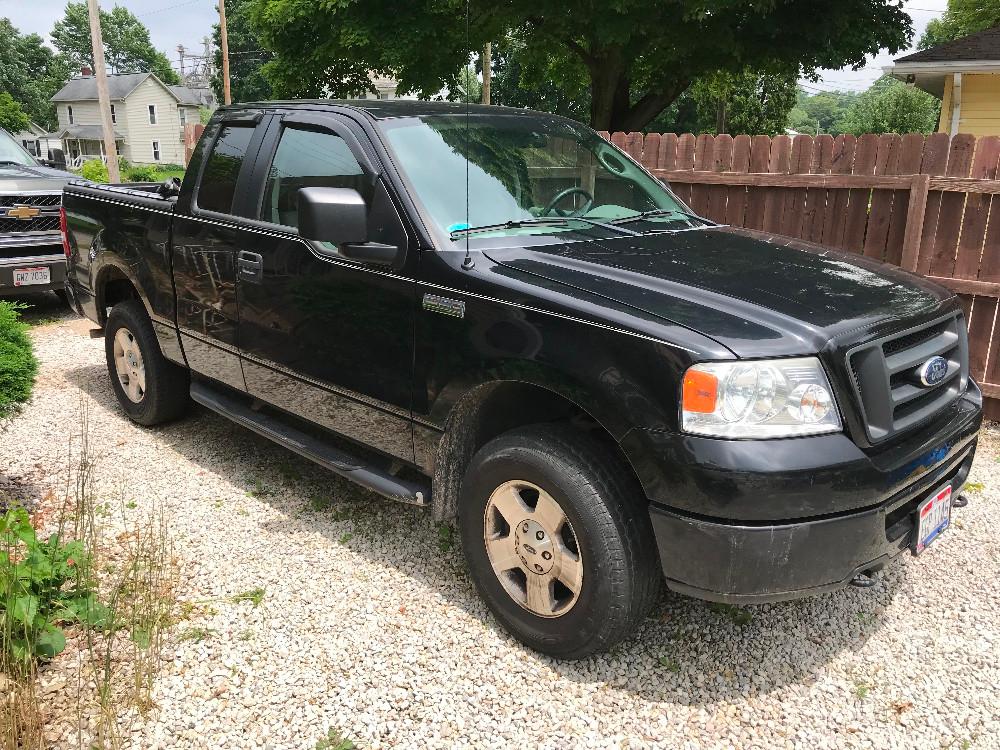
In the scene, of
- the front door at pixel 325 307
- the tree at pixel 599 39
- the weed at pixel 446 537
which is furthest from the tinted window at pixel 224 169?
the tree at pixel 599 39

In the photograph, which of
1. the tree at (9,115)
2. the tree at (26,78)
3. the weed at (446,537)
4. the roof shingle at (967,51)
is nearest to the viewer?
the weed at (446,537)

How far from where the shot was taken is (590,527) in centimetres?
263

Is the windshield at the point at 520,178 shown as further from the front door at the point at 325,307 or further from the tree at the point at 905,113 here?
the tree at the point at 905,113

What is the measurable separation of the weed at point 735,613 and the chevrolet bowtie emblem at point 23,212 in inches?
321

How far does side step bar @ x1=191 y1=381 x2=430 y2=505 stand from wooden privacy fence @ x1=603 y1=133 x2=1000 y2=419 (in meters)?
3.99

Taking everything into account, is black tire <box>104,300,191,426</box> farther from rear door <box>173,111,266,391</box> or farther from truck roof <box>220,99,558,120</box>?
truck roof <box>220,99,558,120</box>

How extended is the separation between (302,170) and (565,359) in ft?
6.18

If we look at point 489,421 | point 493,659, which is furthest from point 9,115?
point 493,659

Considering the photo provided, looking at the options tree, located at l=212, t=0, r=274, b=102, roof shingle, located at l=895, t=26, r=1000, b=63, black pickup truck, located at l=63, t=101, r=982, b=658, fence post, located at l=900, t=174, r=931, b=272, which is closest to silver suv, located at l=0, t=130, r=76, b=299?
black pickup truck, located at l=63, t=101, r=982, b=658

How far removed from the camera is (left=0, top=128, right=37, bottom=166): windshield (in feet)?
32.5

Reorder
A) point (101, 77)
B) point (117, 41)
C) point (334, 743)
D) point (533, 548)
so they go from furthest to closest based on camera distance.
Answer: point (117, 41) < point (101, 77) < point (533, 548) < point (334, 743)

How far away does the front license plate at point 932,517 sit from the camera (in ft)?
8.95

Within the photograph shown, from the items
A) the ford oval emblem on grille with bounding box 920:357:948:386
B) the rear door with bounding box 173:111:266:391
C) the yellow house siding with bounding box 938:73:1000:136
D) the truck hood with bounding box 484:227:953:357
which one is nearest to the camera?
the truck hood with bounding box 484:227:953:357

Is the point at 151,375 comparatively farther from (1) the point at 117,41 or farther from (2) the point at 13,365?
(1) the point at 117,41
